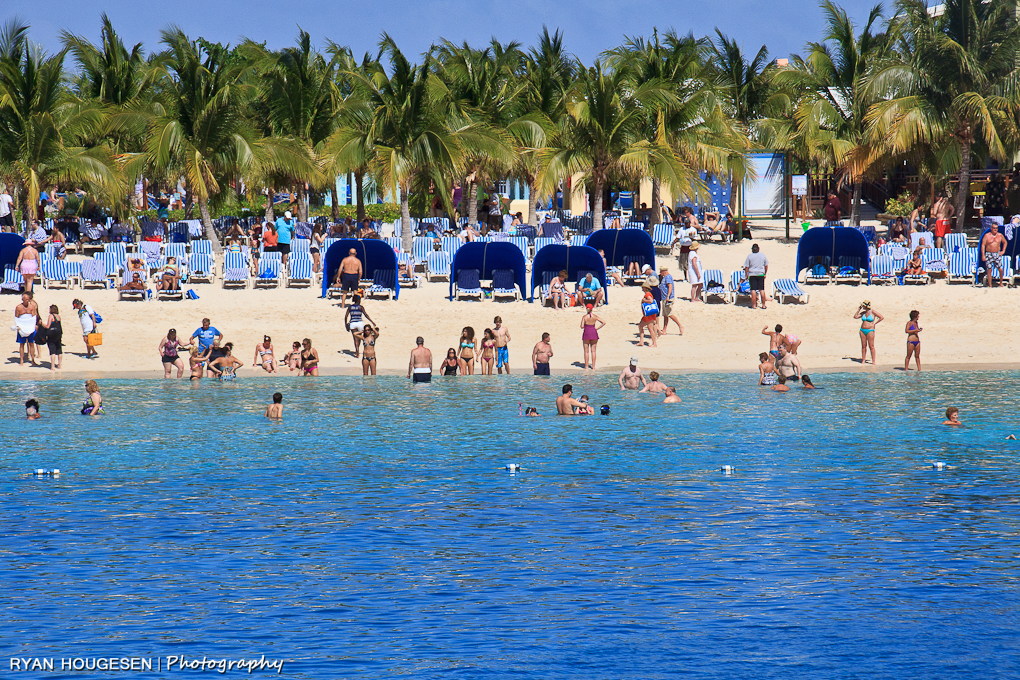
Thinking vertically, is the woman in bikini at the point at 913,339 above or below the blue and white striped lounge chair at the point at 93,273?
below

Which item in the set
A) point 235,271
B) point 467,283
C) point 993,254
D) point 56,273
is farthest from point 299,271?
point 993,254

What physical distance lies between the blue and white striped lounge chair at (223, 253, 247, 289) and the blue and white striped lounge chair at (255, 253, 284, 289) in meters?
0.31

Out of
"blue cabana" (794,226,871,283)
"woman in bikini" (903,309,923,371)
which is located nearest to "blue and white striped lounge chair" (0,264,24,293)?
"blue cabana" (794,226,871,283)

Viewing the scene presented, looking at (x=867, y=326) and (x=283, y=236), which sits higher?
(x=283, y=236)

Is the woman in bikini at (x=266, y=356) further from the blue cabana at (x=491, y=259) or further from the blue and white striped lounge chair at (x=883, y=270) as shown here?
the blue and white striped lounge chair at (x=883, y=270)

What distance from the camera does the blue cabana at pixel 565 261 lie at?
90.9 feet

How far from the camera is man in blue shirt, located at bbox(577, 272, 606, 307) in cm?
2689

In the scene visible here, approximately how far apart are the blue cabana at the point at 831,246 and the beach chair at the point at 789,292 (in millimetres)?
1356

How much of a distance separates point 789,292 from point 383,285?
950 cm

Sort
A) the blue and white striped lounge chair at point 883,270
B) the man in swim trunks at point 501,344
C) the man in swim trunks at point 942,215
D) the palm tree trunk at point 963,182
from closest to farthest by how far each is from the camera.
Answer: the man in swim trunks at point 501,344
the blue and white striped lounge chair at point 883,270
the man in swim trunks at point 942,215
the palm tree trunk at point 963,182

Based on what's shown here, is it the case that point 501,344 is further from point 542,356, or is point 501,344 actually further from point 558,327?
point 558,327

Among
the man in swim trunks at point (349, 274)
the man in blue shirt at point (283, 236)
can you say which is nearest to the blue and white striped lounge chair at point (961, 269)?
the man in swim trunks at point (349, 274)

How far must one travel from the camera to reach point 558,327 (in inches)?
1029

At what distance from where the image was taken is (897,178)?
4419 cm
